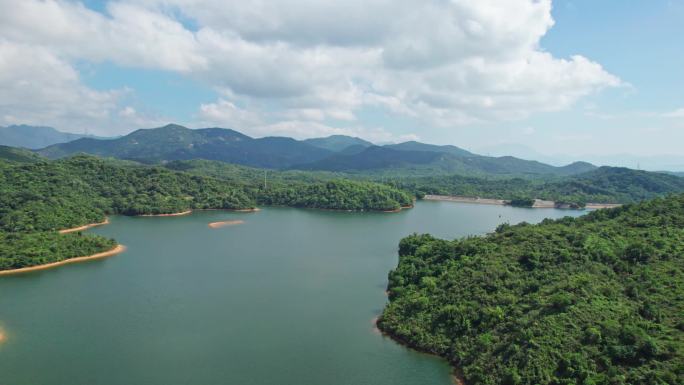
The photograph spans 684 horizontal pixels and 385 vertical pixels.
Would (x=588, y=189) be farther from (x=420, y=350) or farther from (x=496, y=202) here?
(x=420, y=350)

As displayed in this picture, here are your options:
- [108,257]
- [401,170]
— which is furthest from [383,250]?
[401,170]

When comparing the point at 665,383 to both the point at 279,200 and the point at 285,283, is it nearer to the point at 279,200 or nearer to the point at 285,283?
the point at 285,283

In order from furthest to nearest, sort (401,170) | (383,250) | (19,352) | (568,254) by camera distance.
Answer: (401,170) → (383,250) → (568,254) → (19,352)

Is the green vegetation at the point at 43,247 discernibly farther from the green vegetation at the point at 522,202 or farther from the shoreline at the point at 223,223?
the green vegetation at the point at 522,202

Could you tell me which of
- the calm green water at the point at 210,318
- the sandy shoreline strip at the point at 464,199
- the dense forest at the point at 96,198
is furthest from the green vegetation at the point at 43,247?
the sandy shoreline strip at the point at 464,199

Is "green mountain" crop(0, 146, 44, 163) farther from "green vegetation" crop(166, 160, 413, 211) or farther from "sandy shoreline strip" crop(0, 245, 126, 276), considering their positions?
"sandy shoreline strip" crop(0, 245, 126, 276)

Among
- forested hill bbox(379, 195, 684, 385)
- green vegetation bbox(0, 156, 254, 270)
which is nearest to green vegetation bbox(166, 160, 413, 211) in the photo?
green vegetation bbox(0, 156, 254, 270)
